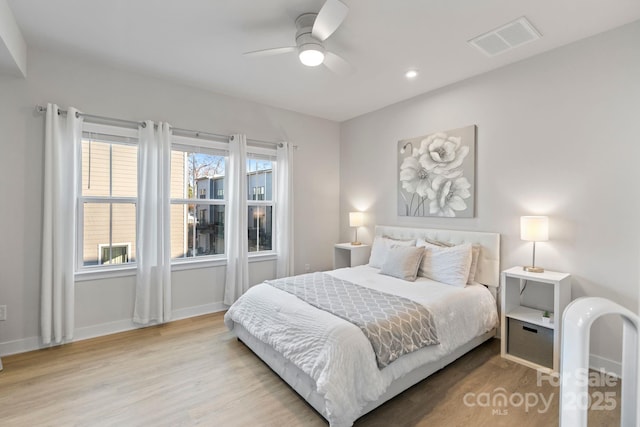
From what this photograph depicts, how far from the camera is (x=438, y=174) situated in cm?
363

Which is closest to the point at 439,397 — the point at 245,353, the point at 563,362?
the point at 245,353

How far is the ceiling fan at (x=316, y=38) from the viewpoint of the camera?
2.04 m

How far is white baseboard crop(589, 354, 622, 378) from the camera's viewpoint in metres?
2.42

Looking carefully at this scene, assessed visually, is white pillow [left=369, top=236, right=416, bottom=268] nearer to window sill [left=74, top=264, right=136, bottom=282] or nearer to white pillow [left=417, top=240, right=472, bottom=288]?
white pillow [left=417, top=240, right=472, bottom=288]

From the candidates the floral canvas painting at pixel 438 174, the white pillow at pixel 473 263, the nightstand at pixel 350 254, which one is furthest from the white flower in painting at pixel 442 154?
the nightstand at pixel 350 254

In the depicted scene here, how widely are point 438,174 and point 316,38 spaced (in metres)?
2.12

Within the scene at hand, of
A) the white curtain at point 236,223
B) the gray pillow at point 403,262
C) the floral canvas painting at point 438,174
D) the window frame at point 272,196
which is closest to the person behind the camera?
the gray pillow at point 403,262

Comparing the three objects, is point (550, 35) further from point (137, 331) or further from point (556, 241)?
point (137, 331)

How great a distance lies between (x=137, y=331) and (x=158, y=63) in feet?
9.08

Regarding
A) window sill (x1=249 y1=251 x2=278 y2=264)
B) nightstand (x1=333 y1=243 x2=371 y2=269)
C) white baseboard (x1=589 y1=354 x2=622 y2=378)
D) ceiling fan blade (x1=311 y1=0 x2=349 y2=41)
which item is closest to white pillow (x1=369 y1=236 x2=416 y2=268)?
nightstand (x1=333 y1=243 x2=371 y2=269)

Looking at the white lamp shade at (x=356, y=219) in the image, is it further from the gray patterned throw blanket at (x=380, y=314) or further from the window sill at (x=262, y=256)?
the gray patterned throw blanket at (x=380, y=314)

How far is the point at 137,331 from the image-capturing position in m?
3.25

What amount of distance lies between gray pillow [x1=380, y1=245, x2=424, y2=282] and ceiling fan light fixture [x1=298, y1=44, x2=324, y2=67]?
81.5 inches

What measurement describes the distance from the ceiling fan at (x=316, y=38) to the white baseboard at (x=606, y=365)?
3.16 m
